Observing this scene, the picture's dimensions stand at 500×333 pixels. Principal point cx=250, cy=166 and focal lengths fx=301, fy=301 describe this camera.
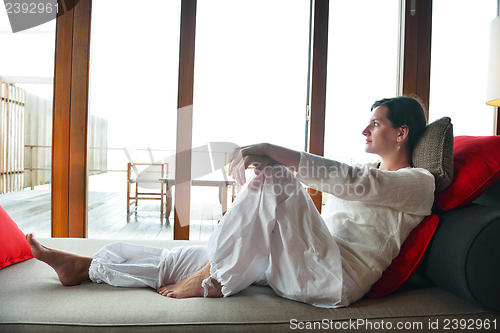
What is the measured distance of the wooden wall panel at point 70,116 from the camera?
233 centimetres

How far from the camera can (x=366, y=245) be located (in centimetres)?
112

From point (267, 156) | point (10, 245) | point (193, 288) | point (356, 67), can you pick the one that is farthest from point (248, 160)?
point (356, 67)

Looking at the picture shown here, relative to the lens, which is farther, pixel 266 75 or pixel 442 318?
pixel 266 75

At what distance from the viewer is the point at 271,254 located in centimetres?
112

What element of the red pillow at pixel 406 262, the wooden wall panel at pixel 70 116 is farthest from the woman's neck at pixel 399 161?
the wooden wall panel at pixel 70 116

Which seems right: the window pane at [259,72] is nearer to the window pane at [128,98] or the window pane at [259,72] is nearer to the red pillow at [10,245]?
the window pane at [128,98]

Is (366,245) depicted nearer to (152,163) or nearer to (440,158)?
(440,158)

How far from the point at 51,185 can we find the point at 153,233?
878 mm

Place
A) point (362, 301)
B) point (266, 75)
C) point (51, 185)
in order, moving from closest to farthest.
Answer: point (362, 301)
point (51, 185)
point (266, 75)

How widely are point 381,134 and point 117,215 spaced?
2.16m

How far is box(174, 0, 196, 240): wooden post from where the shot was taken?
237cm

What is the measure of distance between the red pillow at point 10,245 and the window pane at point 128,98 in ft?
3.70

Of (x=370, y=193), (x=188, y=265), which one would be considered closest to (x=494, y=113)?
(x=370, y=193)

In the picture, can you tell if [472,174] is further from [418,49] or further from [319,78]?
[418,49]
